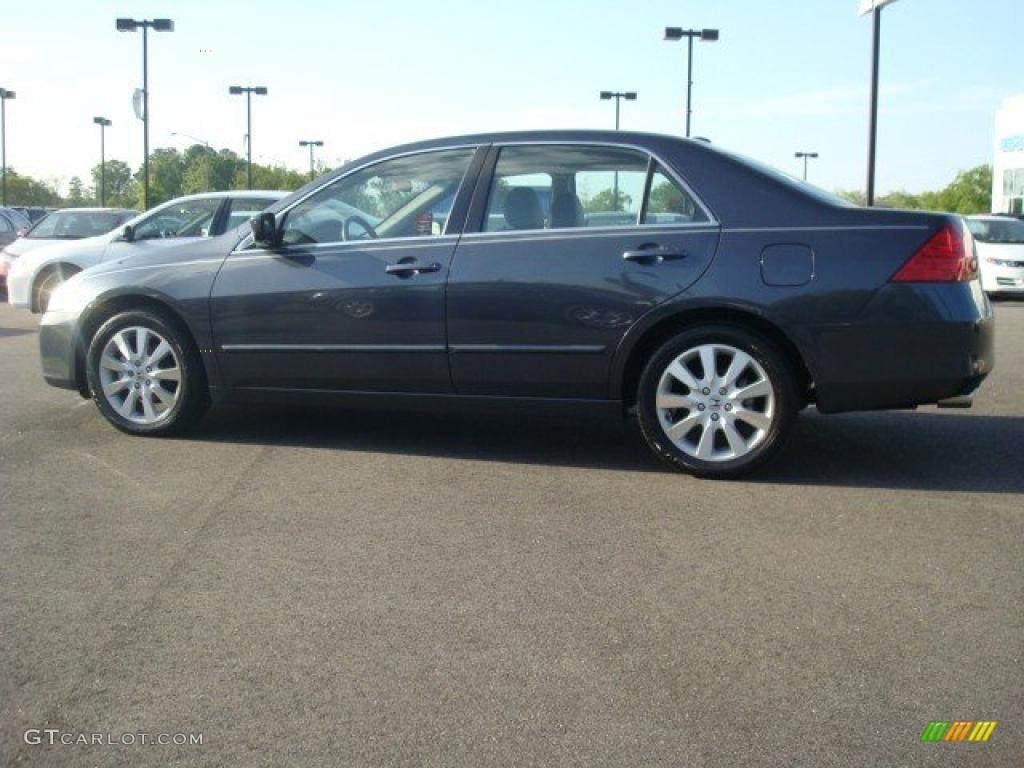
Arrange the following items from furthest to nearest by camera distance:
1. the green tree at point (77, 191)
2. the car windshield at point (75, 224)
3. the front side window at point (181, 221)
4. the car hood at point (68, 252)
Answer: the green tree at point (77, 191)
the car windshield at point (75, 224)
the car hood at point (68, 252)
the front side window at point (181, 221)

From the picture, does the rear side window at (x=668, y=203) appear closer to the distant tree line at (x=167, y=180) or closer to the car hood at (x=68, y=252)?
the car hood at (x=68, y=252)

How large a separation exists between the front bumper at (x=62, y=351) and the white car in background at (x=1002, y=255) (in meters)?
16.7

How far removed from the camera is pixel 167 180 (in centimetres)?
9694

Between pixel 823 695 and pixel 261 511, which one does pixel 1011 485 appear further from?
pixel 261 511

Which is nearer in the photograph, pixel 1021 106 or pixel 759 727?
pixel 759 727

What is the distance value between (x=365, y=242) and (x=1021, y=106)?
191ft

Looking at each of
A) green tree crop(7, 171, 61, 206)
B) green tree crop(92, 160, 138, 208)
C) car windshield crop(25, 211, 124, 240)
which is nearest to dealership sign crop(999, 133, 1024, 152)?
car windshield crop(25, 211, 124, 240)

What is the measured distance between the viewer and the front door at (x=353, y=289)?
252 inches

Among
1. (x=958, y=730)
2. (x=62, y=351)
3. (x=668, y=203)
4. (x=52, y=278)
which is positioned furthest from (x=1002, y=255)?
(x=958, y=730)

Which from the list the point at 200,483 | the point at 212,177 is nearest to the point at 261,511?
the point at 200,483

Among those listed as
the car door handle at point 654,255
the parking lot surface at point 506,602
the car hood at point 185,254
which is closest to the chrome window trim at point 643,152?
the car door handle at point 654,255

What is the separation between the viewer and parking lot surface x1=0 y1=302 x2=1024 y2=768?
10.6ft

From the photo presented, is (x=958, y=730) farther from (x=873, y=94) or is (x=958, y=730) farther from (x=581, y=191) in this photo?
(x=873, y=94)

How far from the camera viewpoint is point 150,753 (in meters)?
3.11
